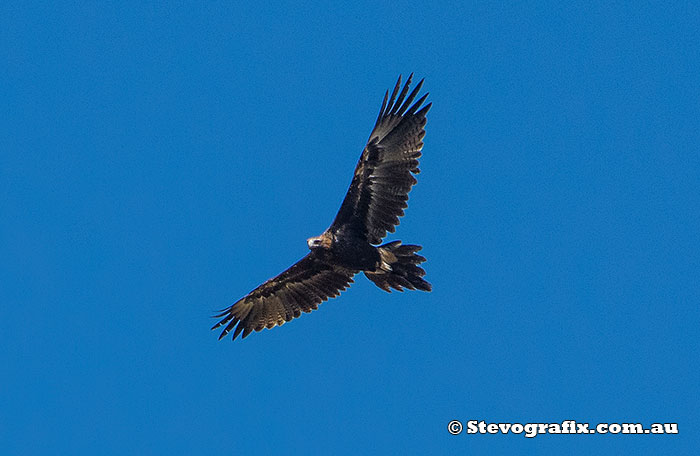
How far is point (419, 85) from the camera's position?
1616 cm

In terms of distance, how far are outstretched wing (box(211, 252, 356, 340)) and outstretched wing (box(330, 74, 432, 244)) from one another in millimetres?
1188

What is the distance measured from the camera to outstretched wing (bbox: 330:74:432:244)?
52.9 ft

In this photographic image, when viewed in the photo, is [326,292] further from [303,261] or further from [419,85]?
[419,85]

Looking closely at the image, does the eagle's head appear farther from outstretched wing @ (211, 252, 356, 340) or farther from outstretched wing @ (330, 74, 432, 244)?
outstretched wing @ (211, 252, 356, 340)

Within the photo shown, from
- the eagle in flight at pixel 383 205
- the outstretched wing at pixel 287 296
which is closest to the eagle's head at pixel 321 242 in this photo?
the eagle in flight at pixel 383 205

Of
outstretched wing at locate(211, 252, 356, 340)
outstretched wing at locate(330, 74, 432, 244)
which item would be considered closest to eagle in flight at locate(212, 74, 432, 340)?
outstretched wing at locate(330, 74, 432, 244)

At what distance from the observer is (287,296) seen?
59.1 feet

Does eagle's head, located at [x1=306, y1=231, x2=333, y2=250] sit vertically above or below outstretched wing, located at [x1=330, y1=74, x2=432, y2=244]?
below

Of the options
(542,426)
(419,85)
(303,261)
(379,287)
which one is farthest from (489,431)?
(419,85)

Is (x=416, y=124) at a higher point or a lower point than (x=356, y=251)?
higher

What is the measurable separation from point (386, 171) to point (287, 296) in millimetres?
3219

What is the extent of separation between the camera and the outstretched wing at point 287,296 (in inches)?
692

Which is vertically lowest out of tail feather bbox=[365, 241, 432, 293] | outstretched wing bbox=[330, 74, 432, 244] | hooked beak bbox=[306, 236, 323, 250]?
tail feather bbox=[365, 241, 432, 293]

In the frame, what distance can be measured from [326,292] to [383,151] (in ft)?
9.46
